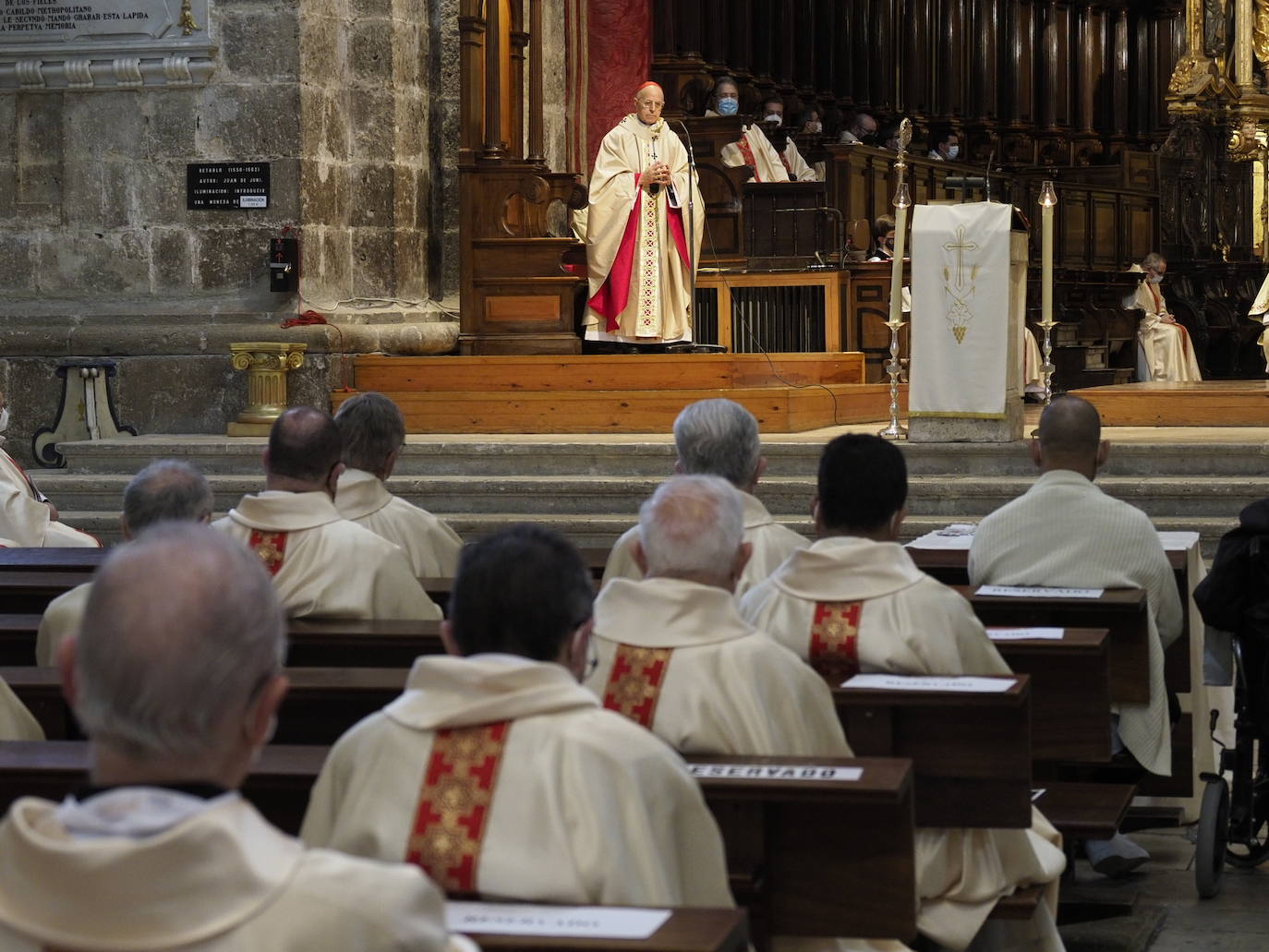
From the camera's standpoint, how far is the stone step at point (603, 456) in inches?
354

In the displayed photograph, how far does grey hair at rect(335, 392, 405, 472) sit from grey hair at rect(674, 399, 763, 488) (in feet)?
3.96

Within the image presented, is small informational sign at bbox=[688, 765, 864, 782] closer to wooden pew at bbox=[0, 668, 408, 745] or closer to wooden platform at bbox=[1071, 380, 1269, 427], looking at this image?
wooden pew at bbox=[0, 668, 408, 745]

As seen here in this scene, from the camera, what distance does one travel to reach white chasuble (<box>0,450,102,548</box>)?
24.9ft

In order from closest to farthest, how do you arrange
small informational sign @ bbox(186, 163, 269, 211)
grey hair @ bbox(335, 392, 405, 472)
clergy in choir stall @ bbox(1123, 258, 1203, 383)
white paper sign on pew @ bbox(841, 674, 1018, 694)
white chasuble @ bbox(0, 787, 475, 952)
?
1. white chasuble @ bbox(0, 787, 475, 952)
2. white paper sign on pew @ bbox(841, 674, 1018, 694)
3. grey hair @ bbox(335, 392, 405, 472)
4. small informational sign @ bbox(186, 163, 269, 211)
5. clergy in choir stall @ bbox(1123, 258, 1203, 383)

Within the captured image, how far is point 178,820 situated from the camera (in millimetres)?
1571

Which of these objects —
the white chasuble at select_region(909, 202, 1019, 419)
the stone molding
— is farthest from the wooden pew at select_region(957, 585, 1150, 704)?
the stone molding

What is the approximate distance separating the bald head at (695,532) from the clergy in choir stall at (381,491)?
2220 mm

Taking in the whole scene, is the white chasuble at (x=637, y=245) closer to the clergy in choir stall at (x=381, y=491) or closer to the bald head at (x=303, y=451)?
the clergy in choir stall at (x=381, y=491)

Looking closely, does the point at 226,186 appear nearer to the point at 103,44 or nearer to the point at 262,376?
the point at 103,44

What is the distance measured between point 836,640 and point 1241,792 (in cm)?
158

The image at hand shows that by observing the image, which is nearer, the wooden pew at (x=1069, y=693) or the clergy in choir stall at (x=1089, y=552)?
the wooden pew at (x=1069, y=693)

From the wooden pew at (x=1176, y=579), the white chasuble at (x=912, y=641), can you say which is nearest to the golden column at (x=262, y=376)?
the wooden pew at (x=1176, y=579)

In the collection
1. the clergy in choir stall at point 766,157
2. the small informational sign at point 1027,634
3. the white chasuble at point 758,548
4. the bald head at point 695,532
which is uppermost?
the clergy in choir stall at point 766,157

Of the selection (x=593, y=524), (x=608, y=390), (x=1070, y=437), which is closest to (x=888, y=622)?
(x=1070, y=437)
